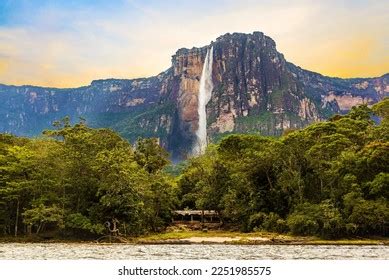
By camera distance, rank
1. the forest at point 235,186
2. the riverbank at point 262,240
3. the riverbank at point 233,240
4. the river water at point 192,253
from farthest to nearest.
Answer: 1. the forest at point 235,186
2. the riverbank at point 233,240
3. the riverbank at point 262,240
4. the river water at point 192,253

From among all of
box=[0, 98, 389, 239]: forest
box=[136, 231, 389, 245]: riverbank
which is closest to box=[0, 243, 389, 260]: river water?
box=[136, 231, 389, 245]: riverbank

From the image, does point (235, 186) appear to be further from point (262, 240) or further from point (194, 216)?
point (194, 216)

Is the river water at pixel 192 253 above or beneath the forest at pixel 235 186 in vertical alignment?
beneath

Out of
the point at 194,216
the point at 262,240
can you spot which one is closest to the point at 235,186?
the point at 262,240

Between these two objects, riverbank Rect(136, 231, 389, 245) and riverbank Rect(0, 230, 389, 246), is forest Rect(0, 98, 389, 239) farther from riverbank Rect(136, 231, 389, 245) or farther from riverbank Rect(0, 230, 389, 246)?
riverbank Rect(136, 231, 389, 245)

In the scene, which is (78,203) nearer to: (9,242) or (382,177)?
(9,242)

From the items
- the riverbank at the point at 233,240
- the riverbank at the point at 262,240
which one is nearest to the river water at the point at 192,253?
the riverbank at the point at 262,240

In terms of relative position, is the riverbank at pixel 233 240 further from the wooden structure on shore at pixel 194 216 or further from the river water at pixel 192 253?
the wooden structure on shore at pixel 194 216
